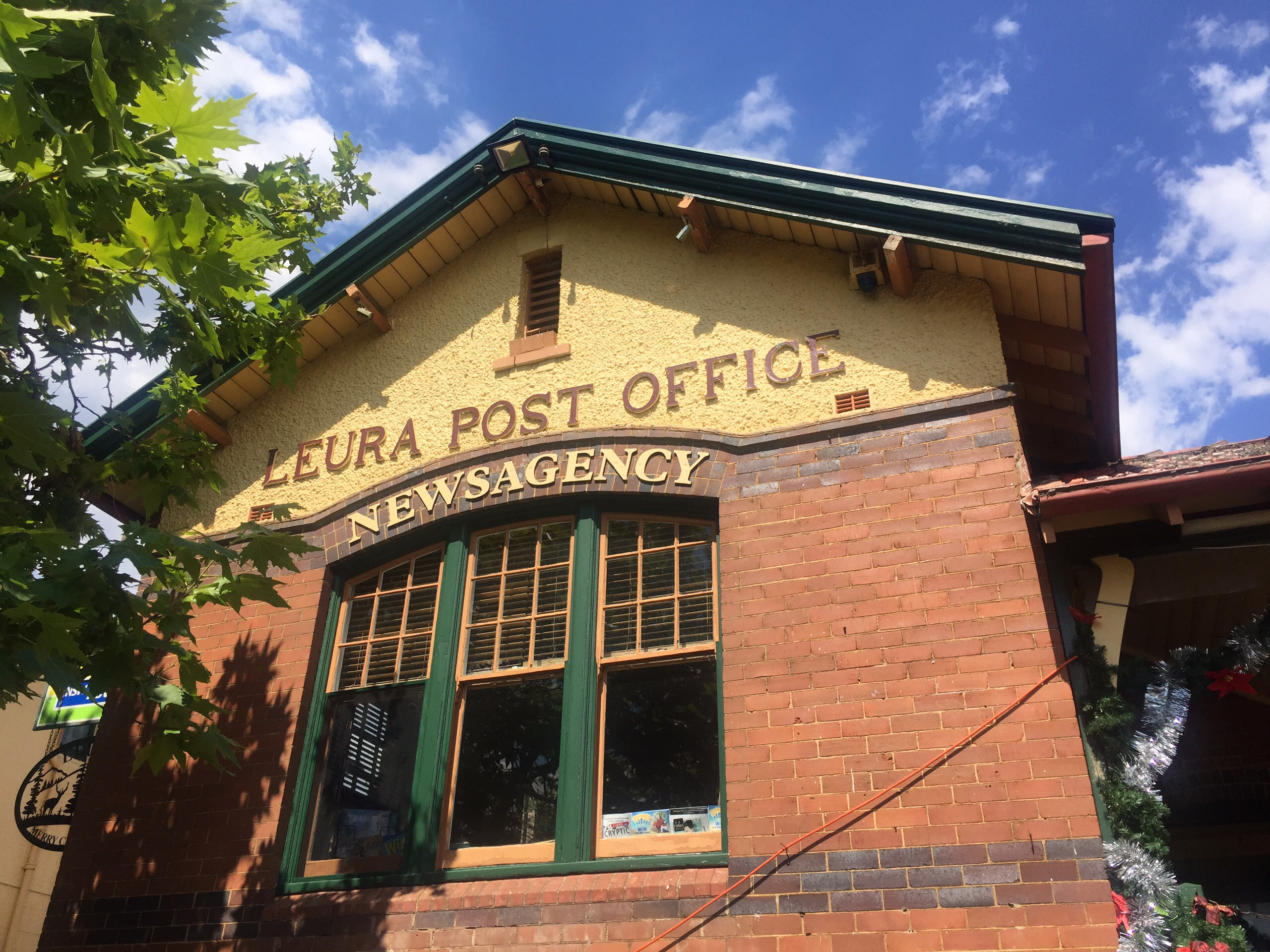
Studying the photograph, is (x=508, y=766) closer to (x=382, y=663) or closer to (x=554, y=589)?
(x=554, y=589)

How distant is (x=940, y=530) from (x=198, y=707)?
4280 millimetres

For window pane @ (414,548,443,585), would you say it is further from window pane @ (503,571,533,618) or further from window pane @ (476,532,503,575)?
window pane @ (503,571,533,618)

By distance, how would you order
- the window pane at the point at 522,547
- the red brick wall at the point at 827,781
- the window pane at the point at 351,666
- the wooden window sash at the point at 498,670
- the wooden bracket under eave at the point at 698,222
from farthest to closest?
the wooden bracket under eave at the point at 698,222, the window pane at the point at 351,666, the window pane at the point at 522,547, the wooden window sash at the point at 498,670, the red brick wall at the point at 827,781

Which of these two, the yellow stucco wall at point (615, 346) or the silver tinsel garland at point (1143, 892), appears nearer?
the silver tinsel garland at point (1143, 892)

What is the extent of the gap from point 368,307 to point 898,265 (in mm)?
4261

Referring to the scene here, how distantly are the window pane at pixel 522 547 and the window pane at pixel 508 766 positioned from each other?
0.86 m

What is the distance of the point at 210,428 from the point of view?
8.63 metres

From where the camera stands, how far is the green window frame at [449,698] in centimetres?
605

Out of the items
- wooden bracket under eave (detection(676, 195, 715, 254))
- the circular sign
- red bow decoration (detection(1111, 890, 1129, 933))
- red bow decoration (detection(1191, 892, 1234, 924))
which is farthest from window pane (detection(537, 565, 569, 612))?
red bow decoration (detection(1191, 892, 1234, 924))

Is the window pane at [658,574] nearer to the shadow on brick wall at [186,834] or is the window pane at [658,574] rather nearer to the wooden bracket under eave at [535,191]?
the shadow on brick wall at [186,834]

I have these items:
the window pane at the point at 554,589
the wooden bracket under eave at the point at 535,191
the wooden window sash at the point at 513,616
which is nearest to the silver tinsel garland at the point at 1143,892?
the wooden window sash at the point at 513,616

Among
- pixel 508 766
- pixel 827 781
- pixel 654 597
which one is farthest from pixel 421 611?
pixel 827 781

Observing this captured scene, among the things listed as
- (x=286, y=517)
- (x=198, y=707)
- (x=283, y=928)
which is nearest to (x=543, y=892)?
(x=283, y=928)

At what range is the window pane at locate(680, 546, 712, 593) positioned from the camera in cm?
661
